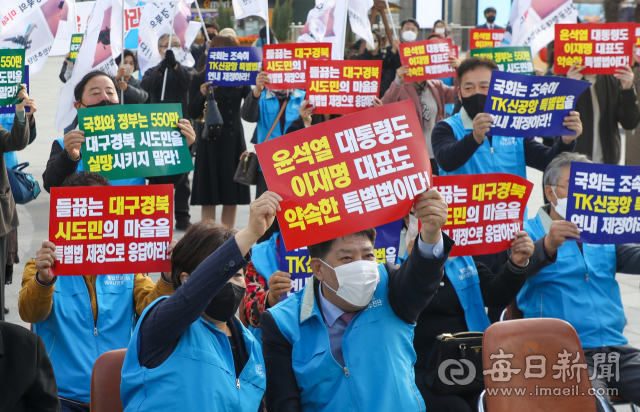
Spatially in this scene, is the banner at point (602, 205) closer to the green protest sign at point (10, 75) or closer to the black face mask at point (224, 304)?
the black face mask at point (224, 304)

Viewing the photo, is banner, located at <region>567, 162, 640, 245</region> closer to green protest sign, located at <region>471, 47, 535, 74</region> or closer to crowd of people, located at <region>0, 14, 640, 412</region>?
crowd of people, located at <region>0, 14, 640, 412</region>

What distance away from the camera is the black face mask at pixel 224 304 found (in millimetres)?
2475

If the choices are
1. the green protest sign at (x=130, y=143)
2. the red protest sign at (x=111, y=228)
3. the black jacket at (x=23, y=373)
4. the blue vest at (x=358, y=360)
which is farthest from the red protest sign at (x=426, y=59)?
the black jacket at (x=23, y=373)

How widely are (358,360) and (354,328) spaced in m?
0.12

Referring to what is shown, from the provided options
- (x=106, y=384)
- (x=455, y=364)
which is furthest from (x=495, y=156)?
(x=106, y=384)

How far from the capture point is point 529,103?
Result: 458cm

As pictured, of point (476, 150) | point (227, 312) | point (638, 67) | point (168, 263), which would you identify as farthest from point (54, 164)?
point (638, 67)

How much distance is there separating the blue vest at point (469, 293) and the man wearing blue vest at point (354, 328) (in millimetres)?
797

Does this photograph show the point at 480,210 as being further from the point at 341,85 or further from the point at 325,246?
the point at 341,85

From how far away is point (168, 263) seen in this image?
3.31 m

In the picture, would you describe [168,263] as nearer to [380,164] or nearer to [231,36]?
[380,164]

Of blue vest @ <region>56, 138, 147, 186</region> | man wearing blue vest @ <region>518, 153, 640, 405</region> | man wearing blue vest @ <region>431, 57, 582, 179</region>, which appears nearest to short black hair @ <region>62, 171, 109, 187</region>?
blue vest @ <region>56, 138, 147, 186</region>

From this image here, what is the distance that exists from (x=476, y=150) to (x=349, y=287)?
221 cm

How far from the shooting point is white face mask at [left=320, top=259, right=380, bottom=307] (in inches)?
104
